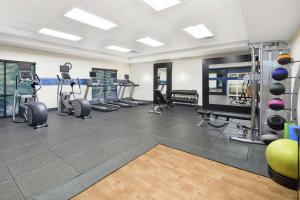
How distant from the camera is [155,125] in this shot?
185 inches

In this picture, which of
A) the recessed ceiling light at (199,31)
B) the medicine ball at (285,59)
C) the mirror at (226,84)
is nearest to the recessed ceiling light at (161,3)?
the recessed ceiling light at (199,31)

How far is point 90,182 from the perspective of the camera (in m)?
1.94

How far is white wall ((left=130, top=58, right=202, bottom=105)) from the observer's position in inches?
319

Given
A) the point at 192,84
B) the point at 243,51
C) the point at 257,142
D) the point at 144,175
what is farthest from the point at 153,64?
the point at 144,175

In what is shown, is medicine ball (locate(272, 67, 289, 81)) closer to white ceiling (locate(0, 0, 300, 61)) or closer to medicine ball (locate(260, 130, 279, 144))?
white ceiling (locate(0, 0, 300, 61))

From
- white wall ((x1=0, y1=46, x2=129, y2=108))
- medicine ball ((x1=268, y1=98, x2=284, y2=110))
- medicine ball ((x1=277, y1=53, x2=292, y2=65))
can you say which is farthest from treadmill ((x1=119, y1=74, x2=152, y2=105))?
medicine ball ((x1=277, y1=53, x2=292, y2=65))

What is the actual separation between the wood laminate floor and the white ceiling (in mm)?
2673

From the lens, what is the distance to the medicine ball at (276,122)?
2975 millimetres

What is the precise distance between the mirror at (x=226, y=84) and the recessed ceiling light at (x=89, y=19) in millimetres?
5065

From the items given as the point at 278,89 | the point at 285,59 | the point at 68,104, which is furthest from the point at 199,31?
the point at 68,104

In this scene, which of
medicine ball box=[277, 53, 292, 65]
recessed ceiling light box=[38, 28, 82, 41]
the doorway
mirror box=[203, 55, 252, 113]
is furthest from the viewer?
the doorway

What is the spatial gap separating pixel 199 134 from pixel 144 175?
2.16 meters

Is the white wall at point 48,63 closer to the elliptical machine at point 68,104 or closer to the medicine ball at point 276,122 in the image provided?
the elliptical machine at point 68,104

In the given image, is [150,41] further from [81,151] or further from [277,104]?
[81,151]
